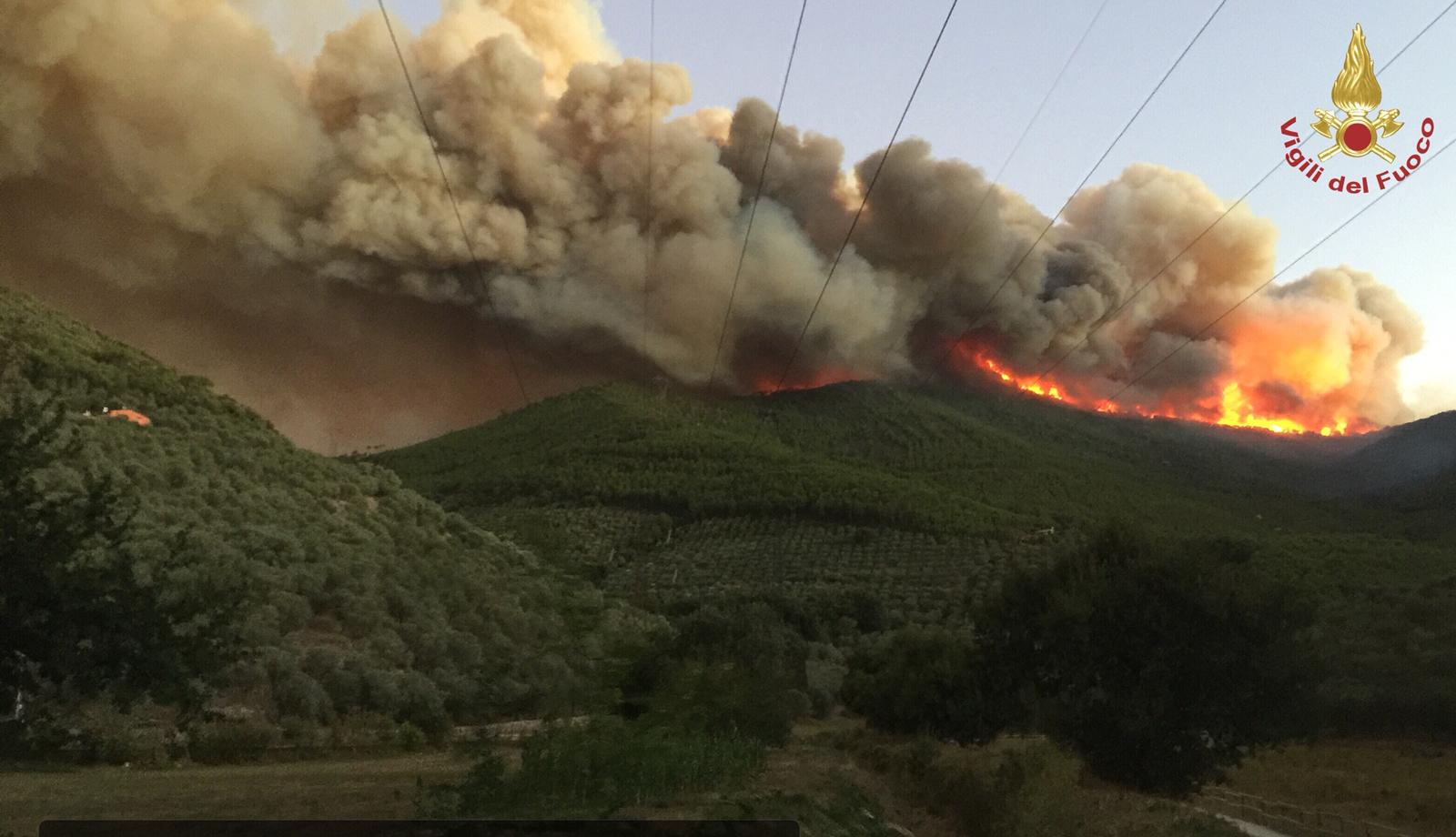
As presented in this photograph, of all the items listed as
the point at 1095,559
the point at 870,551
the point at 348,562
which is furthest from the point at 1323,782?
the point at 870,551

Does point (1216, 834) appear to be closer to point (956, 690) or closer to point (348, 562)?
point (956, 690)

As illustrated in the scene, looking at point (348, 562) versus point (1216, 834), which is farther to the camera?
point (348, 562)

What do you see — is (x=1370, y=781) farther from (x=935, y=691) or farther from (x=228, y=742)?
(x=228, y=742)

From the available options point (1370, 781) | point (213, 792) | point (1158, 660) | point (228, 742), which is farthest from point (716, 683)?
point (1370, 781)

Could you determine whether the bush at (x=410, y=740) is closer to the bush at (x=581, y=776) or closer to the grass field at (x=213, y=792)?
the grass field at (x=213, y=792)

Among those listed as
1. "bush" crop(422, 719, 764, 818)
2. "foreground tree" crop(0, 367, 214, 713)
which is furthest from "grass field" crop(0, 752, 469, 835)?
"foreground tree" crop(0, 367, 214, 713)

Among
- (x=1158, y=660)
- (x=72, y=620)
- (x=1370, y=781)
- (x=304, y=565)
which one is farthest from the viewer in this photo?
(x=1370, y=781)

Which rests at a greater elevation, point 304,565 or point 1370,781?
point 304,565

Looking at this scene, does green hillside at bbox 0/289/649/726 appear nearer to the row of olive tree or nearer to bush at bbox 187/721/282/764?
bush at bbox 187/721/282/764
